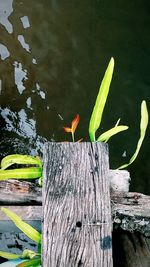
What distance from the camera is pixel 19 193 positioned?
2121 millimetres

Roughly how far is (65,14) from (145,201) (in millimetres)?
3609

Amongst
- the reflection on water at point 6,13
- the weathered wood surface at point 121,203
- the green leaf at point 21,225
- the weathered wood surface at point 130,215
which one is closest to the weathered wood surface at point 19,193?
the weathered wood surface at point 121,203

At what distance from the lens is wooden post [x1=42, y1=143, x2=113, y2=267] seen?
158 cm

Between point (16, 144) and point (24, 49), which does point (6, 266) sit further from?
point (24, 49)

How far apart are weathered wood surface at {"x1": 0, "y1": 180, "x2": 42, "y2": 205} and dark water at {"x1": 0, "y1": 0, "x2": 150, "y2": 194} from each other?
1.97m

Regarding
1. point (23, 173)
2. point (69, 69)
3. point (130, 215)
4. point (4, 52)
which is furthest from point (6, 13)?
point (130, 215)

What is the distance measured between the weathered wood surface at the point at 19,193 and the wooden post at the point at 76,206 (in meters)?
0.45

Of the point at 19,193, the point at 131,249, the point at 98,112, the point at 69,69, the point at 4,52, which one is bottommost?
the point at 131,249

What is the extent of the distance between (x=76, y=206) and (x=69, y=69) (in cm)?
321

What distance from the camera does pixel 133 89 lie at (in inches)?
180

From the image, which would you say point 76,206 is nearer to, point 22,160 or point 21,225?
point 21,225

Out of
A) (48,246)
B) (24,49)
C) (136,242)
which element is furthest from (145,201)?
(24,49)

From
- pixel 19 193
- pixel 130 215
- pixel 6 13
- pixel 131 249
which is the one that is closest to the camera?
pixel 130 215

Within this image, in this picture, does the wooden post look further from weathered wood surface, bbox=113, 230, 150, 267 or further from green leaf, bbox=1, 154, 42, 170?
weathered wood surface, bbox=113, 230, 150, 267
